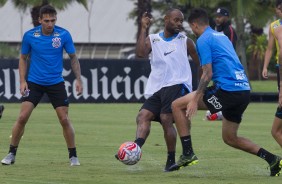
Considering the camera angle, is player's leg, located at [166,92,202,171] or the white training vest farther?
the white training vest

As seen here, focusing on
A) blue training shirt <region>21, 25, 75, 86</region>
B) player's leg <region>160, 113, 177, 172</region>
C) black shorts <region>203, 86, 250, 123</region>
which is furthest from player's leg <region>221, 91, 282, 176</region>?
blue training shirt <region>21, 25, 75, 86</region>

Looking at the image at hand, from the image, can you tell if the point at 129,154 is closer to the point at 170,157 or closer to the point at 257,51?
the point at 170,157

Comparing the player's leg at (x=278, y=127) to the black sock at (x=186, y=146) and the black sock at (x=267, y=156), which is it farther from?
the black sock at (x=186, y=146)

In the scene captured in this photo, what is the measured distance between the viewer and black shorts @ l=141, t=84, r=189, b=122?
526 inches

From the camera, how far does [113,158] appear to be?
15.1m

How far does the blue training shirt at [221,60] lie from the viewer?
40.7 feet

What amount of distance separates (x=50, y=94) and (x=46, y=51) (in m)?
0.60

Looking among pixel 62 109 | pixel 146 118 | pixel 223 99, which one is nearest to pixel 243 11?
pixel 62 109

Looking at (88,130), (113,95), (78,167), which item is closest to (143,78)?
(113,95)

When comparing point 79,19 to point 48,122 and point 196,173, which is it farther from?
point 196,173

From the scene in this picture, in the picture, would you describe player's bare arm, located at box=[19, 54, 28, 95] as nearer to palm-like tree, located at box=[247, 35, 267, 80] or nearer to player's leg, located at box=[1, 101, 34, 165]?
player's leg, located at box=[1, 101, 34, 165]

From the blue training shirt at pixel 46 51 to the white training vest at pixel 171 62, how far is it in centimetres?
139

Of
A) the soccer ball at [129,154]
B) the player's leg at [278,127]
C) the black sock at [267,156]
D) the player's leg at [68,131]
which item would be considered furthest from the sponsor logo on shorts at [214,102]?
the player's leg at [68,131]

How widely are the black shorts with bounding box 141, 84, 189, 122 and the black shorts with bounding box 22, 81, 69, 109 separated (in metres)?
1.26
